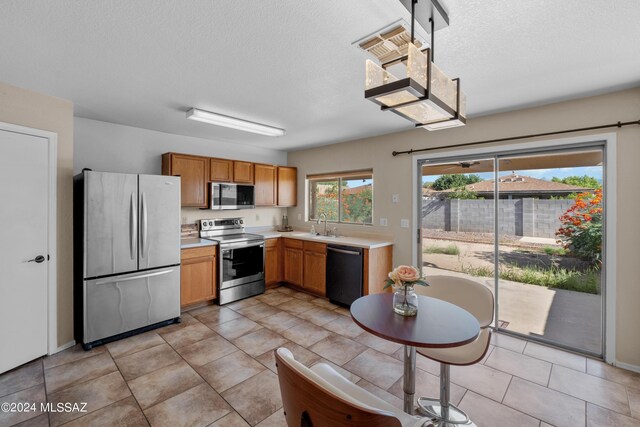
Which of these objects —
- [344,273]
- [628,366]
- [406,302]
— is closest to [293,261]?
[344,273]

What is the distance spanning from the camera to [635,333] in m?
2.51

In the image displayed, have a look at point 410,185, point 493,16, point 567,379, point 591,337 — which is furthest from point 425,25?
point 591,337

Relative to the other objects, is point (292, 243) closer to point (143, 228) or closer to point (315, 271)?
point (315, 271)

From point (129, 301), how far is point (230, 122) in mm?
2334

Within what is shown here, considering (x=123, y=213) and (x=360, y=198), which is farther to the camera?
(x=360, y=198)

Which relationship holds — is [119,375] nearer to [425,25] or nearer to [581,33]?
[425,25]

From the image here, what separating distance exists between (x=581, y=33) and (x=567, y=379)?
262 cm

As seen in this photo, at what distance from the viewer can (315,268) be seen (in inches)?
174

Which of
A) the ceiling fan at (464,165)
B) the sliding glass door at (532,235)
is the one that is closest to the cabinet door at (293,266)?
the sliding glass door at (532,235)

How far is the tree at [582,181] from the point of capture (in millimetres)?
2805

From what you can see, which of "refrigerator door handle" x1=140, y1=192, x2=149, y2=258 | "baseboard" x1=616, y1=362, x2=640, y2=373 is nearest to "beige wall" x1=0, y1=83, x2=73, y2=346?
"refrigerator door handle" x1=140, y1=192, x2=149, y2=258

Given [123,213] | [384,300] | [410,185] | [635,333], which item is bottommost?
[635,333]

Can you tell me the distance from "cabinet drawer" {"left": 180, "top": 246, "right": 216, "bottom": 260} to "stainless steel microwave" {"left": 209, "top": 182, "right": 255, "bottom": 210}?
0.70 m

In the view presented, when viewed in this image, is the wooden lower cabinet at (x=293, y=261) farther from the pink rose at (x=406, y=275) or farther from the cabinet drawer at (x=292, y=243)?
the pink rose at (x=406, y=275)
